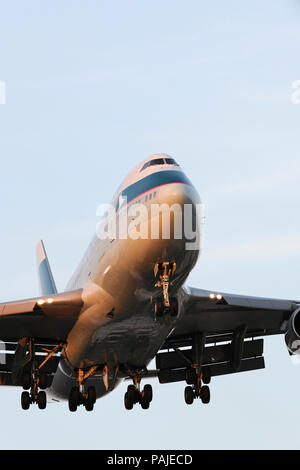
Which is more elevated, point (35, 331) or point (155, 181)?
point (155, 181)

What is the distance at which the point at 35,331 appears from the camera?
115ft

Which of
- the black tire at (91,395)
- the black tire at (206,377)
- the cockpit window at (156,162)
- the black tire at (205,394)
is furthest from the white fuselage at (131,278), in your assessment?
the black tire at (206,377)

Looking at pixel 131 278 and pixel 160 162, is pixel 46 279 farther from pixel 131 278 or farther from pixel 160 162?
pixel 160 162

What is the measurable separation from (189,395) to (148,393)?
2.15 metres

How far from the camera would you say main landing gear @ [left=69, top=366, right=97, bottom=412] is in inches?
1407

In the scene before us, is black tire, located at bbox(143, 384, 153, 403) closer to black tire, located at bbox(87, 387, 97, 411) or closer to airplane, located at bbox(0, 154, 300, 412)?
airplane, located at bbox(0, 154, 300, 412)

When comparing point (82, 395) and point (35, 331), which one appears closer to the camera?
point (35, 331)

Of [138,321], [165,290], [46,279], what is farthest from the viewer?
[46,279]

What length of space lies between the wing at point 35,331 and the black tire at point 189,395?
18.7 feet

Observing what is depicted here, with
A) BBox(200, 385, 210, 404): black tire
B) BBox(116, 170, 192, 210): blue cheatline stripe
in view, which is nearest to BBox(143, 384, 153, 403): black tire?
BBox(200, 385, 210, 404): black tire

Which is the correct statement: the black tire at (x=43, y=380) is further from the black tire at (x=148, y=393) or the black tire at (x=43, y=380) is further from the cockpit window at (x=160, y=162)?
the cockpit window at (x=160, y=162)

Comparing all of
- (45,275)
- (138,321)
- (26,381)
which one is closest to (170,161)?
(138,321)

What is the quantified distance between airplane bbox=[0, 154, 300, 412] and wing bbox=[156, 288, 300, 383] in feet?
0.15
